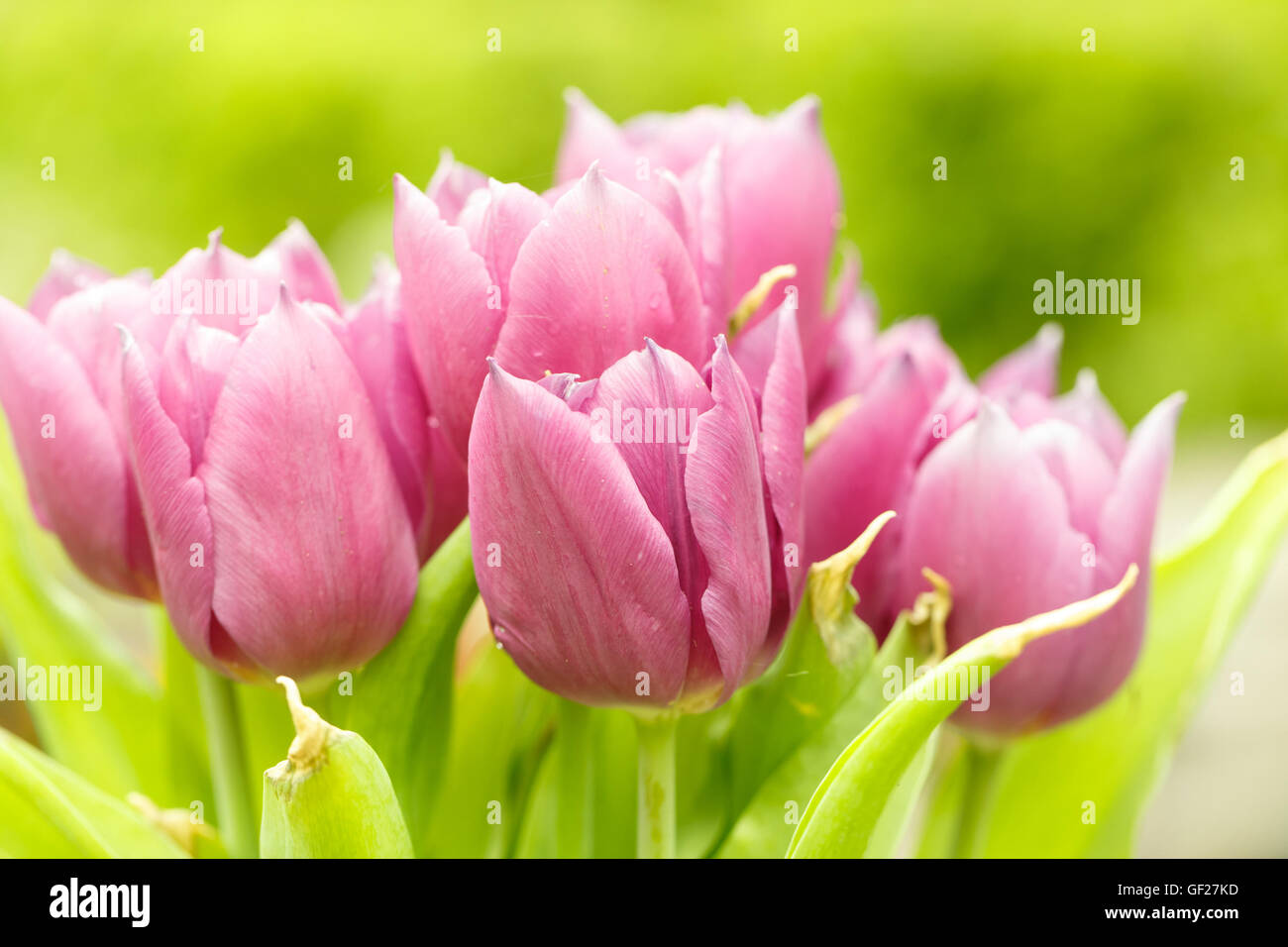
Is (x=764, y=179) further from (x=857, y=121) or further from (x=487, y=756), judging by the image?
(x=857, y=121)

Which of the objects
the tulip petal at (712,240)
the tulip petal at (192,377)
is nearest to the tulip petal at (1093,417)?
the tulip petal at (712,240)

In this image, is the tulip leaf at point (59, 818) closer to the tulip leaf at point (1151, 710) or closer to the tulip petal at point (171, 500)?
the tulip petal at point (171, 500)

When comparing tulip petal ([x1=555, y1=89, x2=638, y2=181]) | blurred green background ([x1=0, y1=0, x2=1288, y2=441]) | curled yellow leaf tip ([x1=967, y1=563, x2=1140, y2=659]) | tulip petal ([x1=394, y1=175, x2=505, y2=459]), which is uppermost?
blurred green background ([x1=0, y1=0, x2=1288, y2=441])

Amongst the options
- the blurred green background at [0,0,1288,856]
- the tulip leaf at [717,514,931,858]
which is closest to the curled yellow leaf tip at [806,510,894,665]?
the tulip leaf at [717,514,931,858]

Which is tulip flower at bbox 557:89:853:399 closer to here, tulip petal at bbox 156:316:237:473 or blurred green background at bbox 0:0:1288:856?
tulip petal at bbox 156:316:237:473

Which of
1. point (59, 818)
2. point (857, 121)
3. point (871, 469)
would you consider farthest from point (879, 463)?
point (857, 121)

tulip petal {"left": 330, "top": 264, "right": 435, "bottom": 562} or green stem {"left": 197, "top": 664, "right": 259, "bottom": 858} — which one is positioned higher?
tulip petal {"left": 330, "top": 264, "right": 435, "bottom": 562}

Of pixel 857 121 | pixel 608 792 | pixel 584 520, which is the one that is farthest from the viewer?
pixel 857 121
